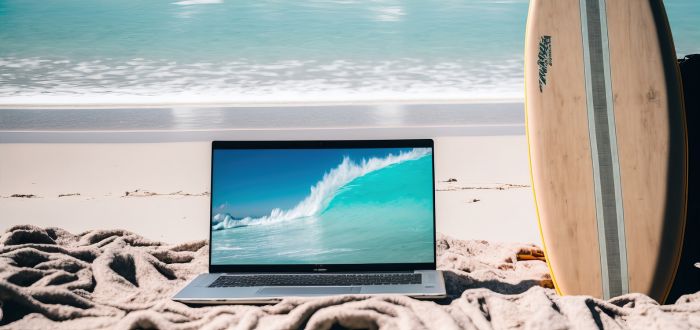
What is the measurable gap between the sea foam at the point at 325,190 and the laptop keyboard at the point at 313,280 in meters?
0.17

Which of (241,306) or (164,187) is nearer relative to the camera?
(241,306)

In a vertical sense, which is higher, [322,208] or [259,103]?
[259,103]

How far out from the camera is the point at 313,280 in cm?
176

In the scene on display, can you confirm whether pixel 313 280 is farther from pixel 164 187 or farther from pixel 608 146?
pixel 164 187

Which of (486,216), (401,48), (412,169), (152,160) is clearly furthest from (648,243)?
(401,48)

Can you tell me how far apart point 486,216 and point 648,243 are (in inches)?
61.1

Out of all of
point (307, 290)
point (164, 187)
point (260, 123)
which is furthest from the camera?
point (260, 123)

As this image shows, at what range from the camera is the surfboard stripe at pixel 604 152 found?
191 centimetres

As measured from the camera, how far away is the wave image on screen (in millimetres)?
1848

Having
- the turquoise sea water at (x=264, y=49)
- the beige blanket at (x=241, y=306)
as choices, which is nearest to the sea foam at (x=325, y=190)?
the beige blanket at (x=241, y=306)

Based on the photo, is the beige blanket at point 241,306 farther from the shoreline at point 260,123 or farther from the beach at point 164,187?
the shoreline at point 260,123

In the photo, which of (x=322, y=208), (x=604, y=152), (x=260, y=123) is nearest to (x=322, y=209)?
(x=322, y=208)

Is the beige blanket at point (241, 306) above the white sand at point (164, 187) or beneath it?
beneath

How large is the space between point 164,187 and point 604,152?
289 centimetres
